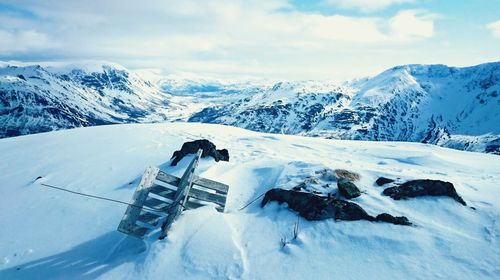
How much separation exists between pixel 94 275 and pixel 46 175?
9349 mm

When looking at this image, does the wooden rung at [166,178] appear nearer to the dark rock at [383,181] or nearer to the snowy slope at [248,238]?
the snowy slope at [248,238]

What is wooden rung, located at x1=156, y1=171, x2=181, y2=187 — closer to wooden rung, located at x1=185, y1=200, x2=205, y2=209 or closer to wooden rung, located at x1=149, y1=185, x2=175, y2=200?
wooden rung, located at x1=149, y1=185, x2=175, y2=200

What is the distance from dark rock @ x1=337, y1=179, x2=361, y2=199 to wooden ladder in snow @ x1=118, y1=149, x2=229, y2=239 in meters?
3.23

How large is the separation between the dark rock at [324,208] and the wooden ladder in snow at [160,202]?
200 centimetres

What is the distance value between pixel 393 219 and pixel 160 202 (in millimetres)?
5680

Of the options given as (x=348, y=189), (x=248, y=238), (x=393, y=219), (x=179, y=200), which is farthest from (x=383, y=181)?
(x=179, y=200)

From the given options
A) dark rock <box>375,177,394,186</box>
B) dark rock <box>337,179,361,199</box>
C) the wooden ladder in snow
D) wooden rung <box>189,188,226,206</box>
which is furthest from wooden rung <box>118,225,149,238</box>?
dark rock <box>375,177,394,186</box>

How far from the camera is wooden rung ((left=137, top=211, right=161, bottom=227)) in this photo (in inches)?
339

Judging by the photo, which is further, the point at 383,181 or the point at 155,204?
the point at 383,181

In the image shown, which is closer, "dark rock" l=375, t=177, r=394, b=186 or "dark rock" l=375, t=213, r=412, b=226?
"dark rock" l=375, t=213, r=412, b=226

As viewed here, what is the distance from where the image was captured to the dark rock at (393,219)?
848 centimetres

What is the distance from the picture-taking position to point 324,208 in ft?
30.0

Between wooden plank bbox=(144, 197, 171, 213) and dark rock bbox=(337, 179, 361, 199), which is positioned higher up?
dark rock bbox=(337, 179, 361, 199)

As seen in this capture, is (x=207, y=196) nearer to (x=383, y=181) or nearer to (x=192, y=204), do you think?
(x=192, y=204)
